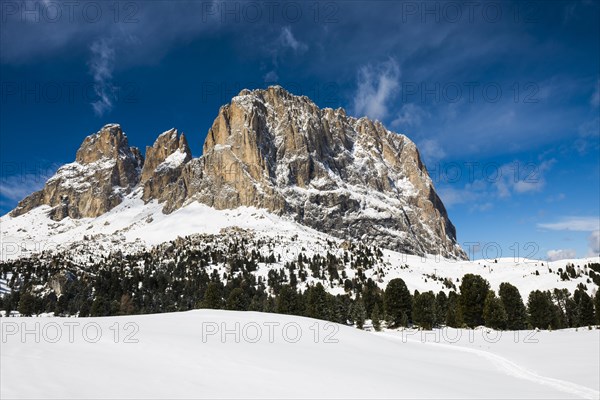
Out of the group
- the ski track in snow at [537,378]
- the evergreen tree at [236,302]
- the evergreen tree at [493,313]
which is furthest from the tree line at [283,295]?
the ski track in snow at [537,378]

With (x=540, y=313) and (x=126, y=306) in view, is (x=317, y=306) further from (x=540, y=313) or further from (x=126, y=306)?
(x=126, y=306)

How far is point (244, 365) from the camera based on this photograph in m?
14.7

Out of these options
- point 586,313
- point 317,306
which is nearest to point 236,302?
point 317,306

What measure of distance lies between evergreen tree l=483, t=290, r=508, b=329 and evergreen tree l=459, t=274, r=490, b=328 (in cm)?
240

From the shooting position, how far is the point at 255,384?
1241 cm

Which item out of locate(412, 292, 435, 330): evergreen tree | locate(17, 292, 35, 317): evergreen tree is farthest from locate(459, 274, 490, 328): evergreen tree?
locate(17, 292, 35, 317): evergreen tree

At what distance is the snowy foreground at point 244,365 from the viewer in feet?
36.2

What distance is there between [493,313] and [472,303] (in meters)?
5.30

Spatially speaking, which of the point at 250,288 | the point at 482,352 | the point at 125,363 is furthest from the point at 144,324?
the point at 250,288

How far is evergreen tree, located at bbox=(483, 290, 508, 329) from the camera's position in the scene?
58562 millimetres

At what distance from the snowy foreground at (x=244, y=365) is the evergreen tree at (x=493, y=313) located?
114ft

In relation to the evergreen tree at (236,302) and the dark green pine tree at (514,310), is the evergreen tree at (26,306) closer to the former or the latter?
the evergreen tree at (236,302)

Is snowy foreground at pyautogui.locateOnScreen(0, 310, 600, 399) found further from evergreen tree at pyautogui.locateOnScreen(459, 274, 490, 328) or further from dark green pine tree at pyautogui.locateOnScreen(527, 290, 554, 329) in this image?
dark green pine tree at pyautogui.locateOnScreen(527, 290, 554, 329)

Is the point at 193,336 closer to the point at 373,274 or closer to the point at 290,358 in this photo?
the point at 290,358
